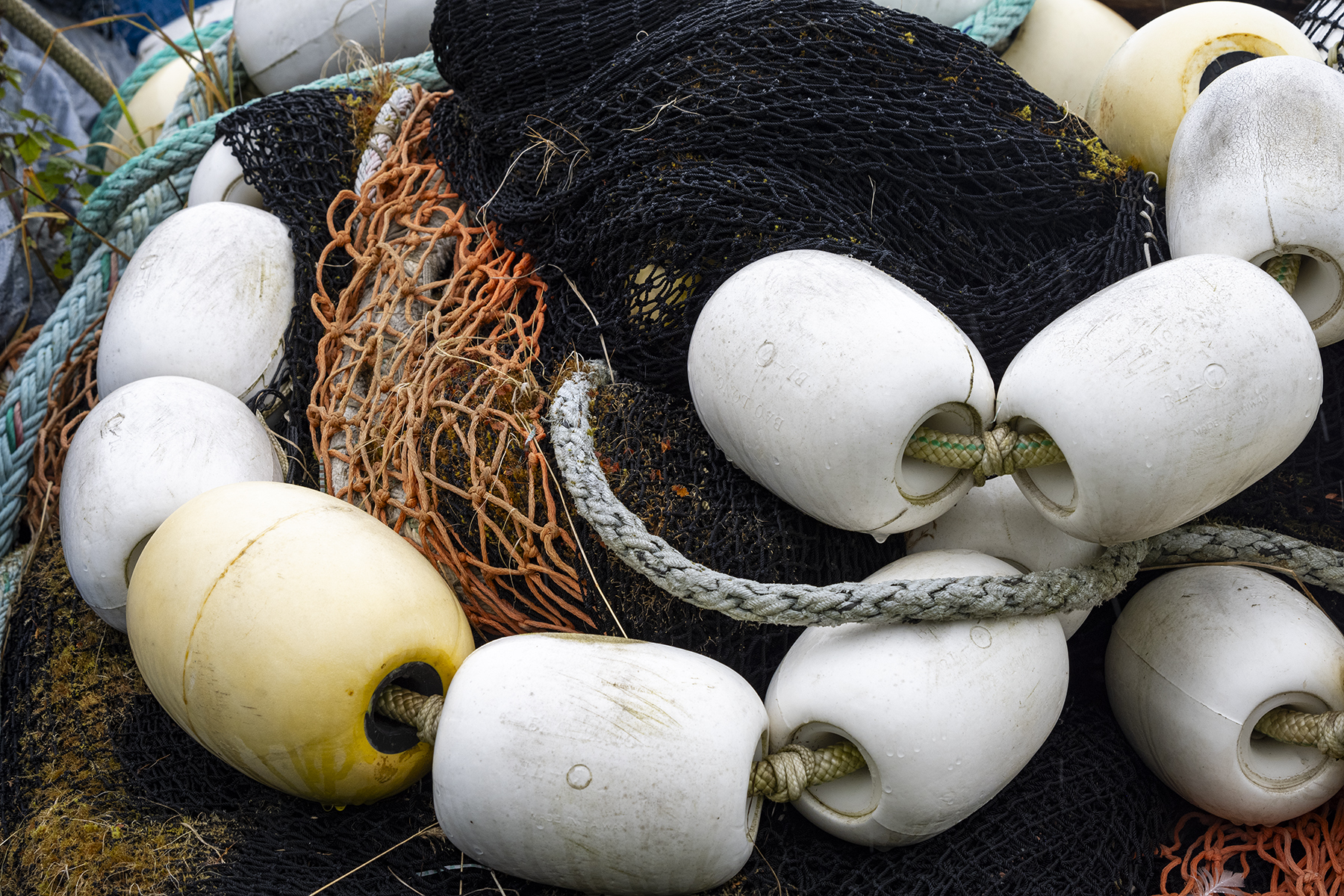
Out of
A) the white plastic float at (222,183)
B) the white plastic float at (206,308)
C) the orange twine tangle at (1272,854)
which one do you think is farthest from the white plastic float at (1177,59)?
the white plastic float at (222,183)

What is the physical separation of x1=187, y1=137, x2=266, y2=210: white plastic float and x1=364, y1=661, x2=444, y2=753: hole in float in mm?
1082

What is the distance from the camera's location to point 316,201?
1.76m

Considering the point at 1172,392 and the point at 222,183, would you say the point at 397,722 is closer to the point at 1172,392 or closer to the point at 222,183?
the point at 1172,392

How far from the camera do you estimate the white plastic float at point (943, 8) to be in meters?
1.89

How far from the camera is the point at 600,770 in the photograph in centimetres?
108

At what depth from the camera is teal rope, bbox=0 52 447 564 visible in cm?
183

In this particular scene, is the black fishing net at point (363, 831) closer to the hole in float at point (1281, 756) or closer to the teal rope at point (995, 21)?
the hole in float at point (1281, 756)

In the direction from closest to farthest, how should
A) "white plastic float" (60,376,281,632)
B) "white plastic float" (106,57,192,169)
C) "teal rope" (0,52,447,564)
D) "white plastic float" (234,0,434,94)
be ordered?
"white plastic float" (60,376,281,632), "teal rope" (0,52,447,564), "white plastic float" (234,0,434,94), "white plastic float" (106,57,192,169)

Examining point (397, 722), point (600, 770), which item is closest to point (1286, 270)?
point (600, 770)

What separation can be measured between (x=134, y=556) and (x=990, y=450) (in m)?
1.21

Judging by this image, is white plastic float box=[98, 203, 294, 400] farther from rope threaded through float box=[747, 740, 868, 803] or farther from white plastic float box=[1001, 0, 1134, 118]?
white plastic float box=[1001, 0, 1134, 118]

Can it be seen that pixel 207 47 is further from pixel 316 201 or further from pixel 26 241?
pixel 316 201

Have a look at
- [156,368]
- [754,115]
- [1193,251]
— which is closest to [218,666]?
[156,368]

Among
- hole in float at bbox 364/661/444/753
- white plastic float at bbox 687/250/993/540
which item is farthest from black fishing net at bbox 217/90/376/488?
white plastic float at bbox 687/250/993/540
